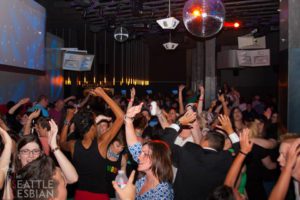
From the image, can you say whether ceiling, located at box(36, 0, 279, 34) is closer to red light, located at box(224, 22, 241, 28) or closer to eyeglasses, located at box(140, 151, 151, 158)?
red light, located at box(224, 22, 241, 28)

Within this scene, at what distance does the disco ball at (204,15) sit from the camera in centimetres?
396

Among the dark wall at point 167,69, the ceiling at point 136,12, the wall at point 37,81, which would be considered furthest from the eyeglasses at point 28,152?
the dark wall at point 167,69

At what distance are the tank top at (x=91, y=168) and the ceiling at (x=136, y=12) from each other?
15.4 ft

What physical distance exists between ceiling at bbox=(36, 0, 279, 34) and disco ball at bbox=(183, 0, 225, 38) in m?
3.07

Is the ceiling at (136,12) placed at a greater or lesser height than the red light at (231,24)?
greater

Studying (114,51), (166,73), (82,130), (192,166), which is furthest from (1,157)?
(166,73)

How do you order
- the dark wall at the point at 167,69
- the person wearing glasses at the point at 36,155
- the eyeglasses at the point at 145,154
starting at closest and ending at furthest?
1. the person wearing glasses at the point at 36,155
2. the eyeglasses at the point at 145,154
3. the dark wall at the point at 167,69

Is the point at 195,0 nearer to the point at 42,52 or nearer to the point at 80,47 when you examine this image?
the point at 42,52

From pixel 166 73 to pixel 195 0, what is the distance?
46.5 feet

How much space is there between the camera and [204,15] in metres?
4.02

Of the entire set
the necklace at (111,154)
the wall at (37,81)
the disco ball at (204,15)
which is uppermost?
the disco ball at (204,15)

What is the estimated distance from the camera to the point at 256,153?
3.21 meters

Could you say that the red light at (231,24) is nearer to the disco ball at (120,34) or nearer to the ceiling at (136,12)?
the ceiling at (136,12)

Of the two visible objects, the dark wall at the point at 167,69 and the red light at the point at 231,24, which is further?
the dark wall at the point at 167,69
